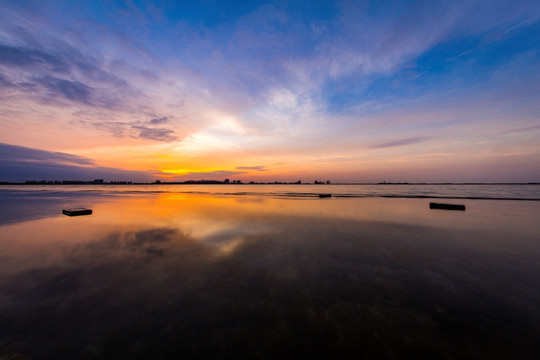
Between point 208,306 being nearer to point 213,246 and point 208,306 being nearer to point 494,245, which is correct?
point 213,246

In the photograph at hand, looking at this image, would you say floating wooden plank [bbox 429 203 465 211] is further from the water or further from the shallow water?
the water

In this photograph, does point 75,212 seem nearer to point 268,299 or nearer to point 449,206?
point 268,299

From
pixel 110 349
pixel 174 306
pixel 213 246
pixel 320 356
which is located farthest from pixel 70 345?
pixel 213 246

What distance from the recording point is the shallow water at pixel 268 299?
13.8 feet

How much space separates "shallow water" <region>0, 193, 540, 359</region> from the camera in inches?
165

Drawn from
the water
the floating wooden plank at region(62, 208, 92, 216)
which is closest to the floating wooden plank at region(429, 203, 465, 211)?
the water

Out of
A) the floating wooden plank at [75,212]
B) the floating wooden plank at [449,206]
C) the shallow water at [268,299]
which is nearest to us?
the shallow water at [268,299]

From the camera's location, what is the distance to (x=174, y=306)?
18.1ft

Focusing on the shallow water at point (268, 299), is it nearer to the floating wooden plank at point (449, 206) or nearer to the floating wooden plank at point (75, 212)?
the floating wooden plank at point (75, 212)

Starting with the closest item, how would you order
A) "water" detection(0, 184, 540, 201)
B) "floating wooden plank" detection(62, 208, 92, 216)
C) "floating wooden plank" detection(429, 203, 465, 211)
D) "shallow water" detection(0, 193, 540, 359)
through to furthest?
"shallow water" detection(0, 193, 540, 359) → "floating wooden plank" detection(62, 208, 92, 216) → "floating wooden plank" detection(429, 203, 465, 211) → "water" detection(0, 184, 540, 201)

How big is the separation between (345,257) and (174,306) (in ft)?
22.6

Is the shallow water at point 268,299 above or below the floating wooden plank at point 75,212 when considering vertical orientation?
below

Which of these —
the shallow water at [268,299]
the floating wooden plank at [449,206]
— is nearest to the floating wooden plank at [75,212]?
the shallow water at [268,299]

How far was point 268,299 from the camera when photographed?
5.86 meters
